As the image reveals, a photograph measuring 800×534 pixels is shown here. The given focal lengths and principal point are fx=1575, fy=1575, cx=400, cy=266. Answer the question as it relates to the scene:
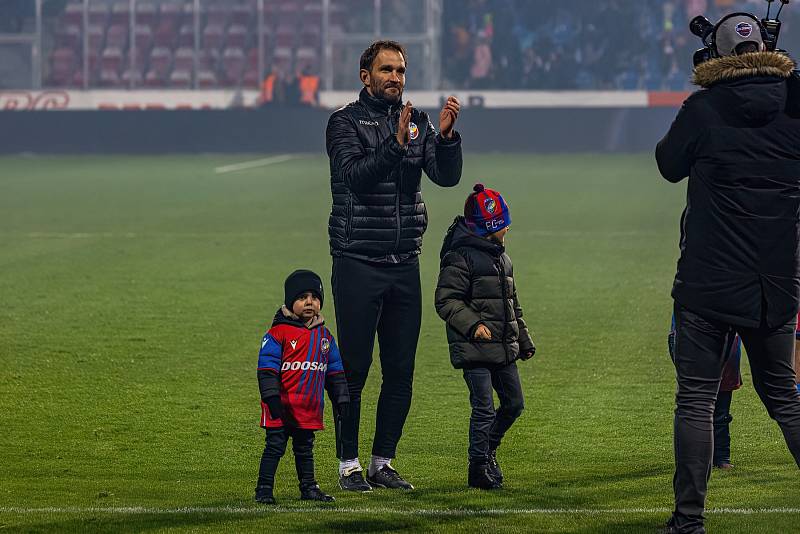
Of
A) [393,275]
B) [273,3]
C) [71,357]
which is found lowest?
[71,357]

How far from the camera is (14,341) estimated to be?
1117 cm

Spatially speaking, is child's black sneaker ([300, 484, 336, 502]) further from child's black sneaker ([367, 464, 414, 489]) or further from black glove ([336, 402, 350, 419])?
child's black sneaker ([367, 464, 414, 489])

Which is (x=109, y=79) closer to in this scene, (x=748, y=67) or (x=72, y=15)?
(x=72, y=15)

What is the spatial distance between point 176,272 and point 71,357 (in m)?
5.05

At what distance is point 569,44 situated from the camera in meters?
48.5

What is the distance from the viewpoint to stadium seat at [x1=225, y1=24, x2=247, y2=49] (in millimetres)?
47844


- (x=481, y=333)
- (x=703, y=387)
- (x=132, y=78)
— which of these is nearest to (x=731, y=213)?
(x=703, y=387)

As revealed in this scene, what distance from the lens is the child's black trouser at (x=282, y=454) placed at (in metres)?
6.21

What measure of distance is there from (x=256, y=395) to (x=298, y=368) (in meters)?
3.05

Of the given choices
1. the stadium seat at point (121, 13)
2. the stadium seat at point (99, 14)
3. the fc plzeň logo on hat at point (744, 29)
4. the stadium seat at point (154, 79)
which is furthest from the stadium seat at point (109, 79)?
the fc plzeň logo on hat at point (744, 29)

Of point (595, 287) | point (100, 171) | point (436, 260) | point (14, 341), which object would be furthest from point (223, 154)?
point (14, 341)

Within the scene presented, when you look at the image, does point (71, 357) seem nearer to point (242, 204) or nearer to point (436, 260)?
point (436, 260)

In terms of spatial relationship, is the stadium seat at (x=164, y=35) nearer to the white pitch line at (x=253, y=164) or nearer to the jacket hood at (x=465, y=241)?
the white pitch line at (x=253, y=164)

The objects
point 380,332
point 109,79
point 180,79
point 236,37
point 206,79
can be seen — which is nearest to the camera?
point 380,332
